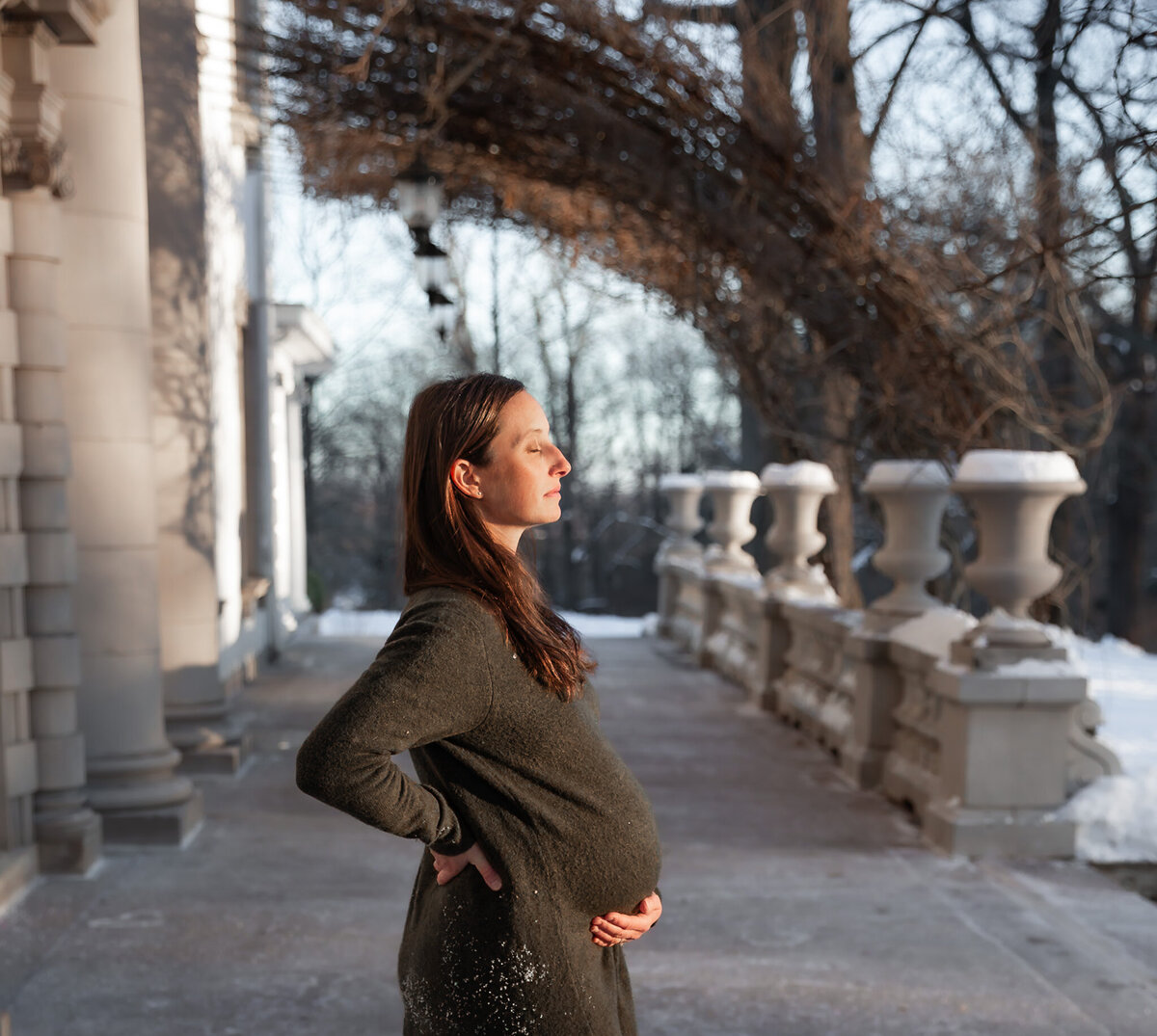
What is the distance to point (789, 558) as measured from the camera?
9562 mm

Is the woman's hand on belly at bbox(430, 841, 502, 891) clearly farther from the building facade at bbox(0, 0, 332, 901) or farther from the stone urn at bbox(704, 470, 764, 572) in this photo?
the stone urn at bbox(704, 470, 764, 572)

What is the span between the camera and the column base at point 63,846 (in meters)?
5.26

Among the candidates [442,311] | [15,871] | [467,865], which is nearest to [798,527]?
[442,311]

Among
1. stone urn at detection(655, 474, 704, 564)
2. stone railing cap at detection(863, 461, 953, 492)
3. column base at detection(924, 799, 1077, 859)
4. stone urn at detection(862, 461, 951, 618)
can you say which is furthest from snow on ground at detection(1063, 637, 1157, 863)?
stone urn at detection(655, 474, 704, 564)

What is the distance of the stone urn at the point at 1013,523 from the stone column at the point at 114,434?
378 centimetres

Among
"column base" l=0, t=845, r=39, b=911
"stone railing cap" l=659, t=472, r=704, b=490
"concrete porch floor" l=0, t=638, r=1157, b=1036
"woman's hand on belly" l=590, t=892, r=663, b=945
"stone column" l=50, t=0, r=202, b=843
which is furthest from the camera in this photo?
"stone railing cap" l=659, t=472, r=704, b=490

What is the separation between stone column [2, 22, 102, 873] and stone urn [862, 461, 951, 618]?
4.09m

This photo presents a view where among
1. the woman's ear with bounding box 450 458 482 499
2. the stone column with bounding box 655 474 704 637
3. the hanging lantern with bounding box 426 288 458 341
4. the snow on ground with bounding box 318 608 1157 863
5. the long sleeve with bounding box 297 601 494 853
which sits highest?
the hanging lantern with bounding box 426 288 458 341

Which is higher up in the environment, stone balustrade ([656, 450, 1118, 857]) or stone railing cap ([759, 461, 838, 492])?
stone railing cap ([759, 461, 838, 492])

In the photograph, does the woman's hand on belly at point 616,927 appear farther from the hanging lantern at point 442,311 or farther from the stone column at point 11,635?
the hanging lantern at point 442,311

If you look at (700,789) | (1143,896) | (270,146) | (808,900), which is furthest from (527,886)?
(270,146)

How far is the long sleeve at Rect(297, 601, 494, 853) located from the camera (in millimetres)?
1738

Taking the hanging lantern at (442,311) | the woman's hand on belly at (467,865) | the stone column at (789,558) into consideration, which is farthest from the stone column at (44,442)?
the stone column at (789,558)

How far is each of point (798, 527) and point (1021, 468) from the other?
3807mm
